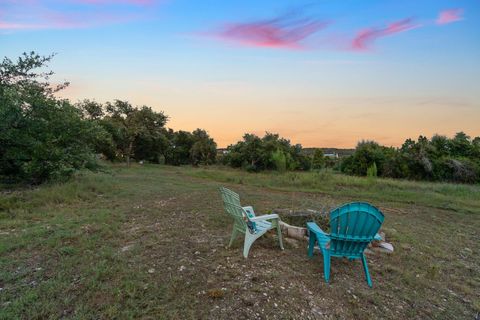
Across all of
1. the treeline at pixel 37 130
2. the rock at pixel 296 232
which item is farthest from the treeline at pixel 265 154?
the rock at pixel 296 232

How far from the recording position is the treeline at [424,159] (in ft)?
60.4

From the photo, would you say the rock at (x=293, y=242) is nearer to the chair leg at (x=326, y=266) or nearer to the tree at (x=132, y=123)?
the chair leg at (x=326, y=266)

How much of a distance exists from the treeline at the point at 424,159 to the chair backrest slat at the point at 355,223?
16.0 m

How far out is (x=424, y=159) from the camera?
60.9 ft

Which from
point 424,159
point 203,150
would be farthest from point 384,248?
point 203,150

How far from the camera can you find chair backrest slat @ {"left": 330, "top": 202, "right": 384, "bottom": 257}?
109 inches

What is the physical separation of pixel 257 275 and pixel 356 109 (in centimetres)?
1208

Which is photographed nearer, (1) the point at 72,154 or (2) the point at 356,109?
(1) the point at 72,154

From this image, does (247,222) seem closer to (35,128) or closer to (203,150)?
(35,128)

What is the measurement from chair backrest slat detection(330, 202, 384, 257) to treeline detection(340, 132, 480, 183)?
16.0 m

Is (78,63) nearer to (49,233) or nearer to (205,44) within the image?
(205,44)

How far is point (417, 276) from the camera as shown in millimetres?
3209

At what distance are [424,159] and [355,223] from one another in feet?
66.3

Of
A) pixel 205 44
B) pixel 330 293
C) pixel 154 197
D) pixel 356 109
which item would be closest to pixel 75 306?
pixel 330 293
